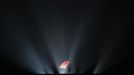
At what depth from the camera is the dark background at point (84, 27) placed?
2260 mm

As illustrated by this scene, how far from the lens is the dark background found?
2.26m

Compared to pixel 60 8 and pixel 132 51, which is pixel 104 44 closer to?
pixel 132 51

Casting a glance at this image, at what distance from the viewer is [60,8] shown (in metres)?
2.29

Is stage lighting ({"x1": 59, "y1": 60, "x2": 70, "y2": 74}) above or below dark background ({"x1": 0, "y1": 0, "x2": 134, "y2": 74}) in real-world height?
below

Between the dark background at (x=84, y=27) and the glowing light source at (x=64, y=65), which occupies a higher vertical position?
the dark background at (x=84, y=27)

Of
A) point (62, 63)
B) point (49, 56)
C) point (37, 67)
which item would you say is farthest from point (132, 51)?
point (37, 67)

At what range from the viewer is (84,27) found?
7.79 feet

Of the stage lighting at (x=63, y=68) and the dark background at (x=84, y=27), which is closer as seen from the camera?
the dark background at (x=84, y=27)

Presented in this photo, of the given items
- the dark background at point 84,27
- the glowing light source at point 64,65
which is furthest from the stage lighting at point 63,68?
the dark background at point 84,27

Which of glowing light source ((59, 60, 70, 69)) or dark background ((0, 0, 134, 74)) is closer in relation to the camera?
dark background ((0, 0, 134, 74))

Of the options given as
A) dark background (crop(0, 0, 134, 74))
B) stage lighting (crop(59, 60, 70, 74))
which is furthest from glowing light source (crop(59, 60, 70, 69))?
dark background (crop(0, 0, 134, 74))

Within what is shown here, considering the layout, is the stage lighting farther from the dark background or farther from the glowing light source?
the dark background

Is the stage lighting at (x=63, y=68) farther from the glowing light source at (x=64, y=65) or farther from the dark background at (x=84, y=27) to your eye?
the dark background at (x=84, y=27)

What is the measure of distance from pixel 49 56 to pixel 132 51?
1269 mm
